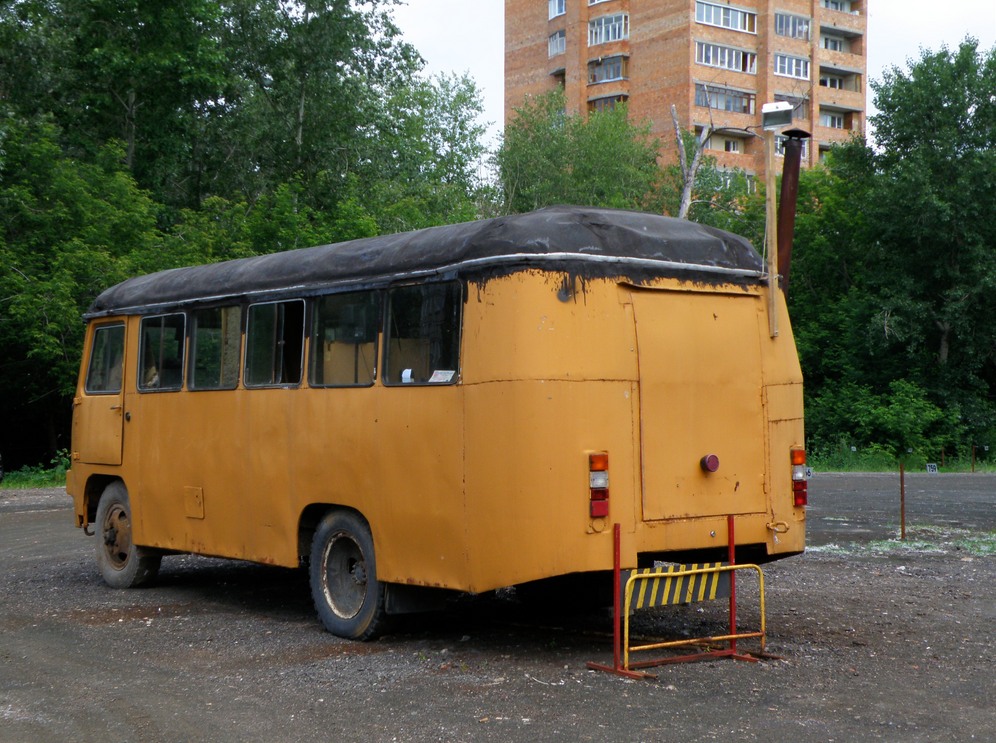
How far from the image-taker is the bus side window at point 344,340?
31.7 feet

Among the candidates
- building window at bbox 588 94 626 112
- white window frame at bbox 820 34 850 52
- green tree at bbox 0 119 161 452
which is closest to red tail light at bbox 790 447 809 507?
green tree at bbox 0 119 161 452

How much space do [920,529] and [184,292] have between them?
446 inches

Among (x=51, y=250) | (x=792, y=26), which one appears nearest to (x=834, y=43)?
(x=792, y=26)

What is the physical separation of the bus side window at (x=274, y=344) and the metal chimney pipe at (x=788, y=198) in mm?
3739

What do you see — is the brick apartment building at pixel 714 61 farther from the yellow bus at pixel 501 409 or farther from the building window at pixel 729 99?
the yellow bus at pixel 501 409

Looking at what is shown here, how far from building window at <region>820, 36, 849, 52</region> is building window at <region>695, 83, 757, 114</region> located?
30.8 feet

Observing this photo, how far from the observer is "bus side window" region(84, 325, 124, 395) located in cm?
1301

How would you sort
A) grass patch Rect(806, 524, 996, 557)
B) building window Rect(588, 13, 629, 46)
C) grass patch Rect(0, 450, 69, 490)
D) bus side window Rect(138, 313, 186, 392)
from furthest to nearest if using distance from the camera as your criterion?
building window Rect(588, 13, 629, 46), grass patch Rect(0, 450, 69, 490), grass patch Rect(806, 524, 996, 557), bus side window Rect(138, 313, 186, 392)

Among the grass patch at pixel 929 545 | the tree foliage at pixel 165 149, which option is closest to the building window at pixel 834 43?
the tree foliage at pixel 165 149

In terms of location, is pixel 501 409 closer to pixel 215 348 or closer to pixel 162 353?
pixel 215 348

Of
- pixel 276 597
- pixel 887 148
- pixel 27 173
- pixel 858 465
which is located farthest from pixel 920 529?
pixel 887 148

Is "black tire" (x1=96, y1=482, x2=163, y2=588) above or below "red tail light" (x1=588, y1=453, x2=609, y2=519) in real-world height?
below

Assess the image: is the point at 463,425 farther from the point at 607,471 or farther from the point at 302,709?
the point at 302,709

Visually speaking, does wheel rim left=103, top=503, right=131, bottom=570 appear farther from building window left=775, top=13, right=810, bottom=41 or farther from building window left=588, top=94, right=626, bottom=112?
building window left=775, top=13, right=810, bottom=41
